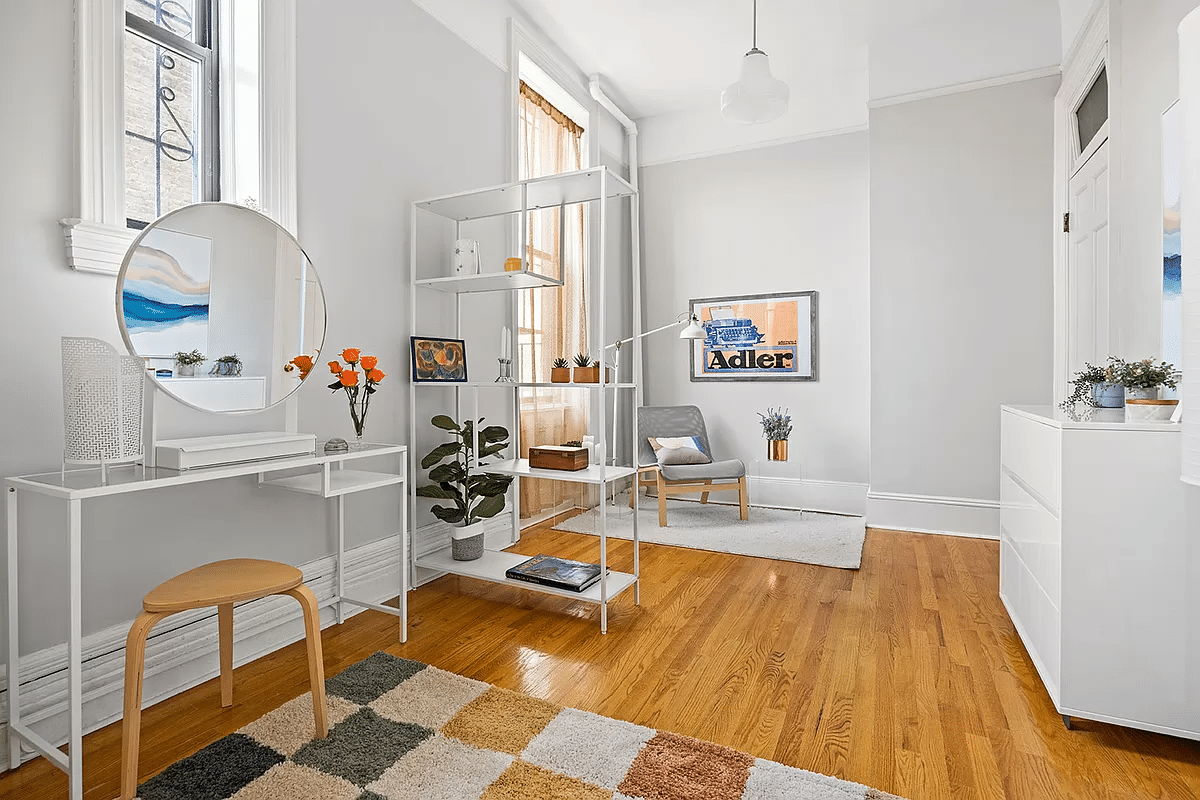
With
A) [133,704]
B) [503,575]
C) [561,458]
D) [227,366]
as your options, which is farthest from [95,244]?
[503,575]

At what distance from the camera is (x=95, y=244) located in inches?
69.9

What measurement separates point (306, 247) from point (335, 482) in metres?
0.97

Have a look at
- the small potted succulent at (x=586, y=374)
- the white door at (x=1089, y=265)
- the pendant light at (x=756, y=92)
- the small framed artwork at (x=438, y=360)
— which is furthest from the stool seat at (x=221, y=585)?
the white door at (x=1089, y=265)

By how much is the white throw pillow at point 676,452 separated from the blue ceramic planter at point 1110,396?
2.62 m

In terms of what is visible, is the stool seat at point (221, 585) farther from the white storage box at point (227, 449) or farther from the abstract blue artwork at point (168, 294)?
the abstract blue artwork at point (168, 294)

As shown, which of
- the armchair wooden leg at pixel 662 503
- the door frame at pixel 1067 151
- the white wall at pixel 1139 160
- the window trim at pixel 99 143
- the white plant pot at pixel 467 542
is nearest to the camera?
the window trim at pixel 99 143

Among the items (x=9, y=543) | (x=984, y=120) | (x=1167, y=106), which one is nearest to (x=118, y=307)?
(x=9, y=543)

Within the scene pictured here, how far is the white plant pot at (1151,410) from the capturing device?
1.75 m

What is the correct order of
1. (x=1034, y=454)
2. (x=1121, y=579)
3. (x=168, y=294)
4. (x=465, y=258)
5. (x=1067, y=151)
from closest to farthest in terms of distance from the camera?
1. (x=1121, y=579)
2. (x=168, y=294)
3. (x=1034, y=454)
4. (x=465, y=258)
5. (x=1067, y=151)

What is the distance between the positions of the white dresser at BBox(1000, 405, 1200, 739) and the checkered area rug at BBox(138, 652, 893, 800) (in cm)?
77

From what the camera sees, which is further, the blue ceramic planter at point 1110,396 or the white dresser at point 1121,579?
the blue ceramic planter at point 1110,396

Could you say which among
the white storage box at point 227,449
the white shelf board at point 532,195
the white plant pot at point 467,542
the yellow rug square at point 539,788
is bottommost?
the yellow rug square at point 539,788

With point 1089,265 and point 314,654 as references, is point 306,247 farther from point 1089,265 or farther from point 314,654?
point 1089,265

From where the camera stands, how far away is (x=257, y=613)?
223 cm
